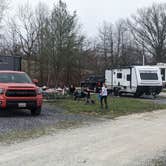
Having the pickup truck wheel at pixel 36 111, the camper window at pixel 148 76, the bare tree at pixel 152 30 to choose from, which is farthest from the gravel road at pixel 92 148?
the bare tree at pixel 152 30

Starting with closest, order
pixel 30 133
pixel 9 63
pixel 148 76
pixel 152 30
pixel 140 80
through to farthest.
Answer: pixel 30 133
pixel 9 63
pixel 140 80
pixel 148 76
pixel 152 30

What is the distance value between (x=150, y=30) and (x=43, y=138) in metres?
65.2

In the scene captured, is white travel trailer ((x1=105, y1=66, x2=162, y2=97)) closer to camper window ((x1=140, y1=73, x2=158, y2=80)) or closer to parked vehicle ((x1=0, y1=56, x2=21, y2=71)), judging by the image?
camper window ((x1=140, y1=73, x2=158, y2=80))

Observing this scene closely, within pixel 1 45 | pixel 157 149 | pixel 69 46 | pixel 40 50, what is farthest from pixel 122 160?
pixel 1 45

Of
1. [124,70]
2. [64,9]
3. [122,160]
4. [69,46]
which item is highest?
[64,9]

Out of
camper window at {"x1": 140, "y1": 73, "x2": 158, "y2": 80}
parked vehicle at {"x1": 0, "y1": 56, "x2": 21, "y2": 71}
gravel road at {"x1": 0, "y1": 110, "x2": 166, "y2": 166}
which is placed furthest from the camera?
camper window at {"x1": 140, "y1": 73, "x2": 158, "y2": 80}

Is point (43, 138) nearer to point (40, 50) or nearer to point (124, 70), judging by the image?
point (124, 70)

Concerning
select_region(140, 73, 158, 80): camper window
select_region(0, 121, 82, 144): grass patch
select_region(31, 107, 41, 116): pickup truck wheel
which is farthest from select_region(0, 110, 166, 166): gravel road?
select_region(140, 73, 158, 80): camper window

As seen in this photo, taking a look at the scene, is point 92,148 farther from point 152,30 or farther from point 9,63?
point 152,30

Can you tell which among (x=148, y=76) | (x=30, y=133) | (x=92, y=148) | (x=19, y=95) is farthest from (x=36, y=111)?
(x=148, y=76)

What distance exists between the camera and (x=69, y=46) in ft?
122

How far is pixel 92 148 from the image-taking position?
9.12m

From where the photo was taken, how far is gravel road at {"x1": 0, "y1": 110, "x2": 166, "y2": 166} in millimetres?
7781

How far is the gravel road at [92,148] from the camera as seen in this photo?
7781 millimetres
